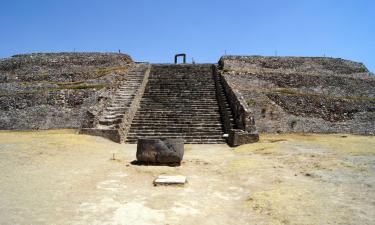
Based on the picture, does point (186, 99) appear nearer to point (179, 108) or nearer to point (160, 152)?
point (179, 108)

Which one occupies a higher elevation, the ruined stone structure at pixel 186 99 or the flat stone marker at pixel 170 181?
the ruined stone structure at pixel 186 99

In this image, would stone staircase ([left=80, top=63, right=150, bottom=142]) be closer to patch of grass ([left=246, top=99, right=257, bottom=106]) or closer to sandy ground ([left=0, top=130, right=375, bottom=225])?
sandy ground ([left=0, top=130, right=375, bottom=225])

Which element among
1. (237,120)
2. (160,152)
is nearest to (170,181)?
(160,152)

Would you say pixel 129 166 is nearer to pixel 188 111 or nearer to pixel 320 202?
pixel 320 202

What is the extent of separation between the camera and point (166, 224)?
667 cm

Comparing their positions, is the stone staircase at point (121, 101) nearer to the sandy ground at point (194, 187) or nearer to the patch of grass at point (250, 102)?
the sandy ground at point (194, 187)

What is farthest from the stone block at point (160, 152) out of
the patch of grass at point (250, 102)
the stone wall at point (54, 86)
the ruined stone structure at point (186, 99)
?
the patch of grass at point (250, 102)

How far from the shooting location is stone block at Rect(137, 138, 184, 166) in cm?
1276

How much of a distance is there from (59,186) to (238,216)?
14.7 feet

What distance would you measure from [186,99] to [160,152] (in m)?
11.8

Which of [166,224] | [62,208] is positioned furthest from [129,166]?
[166,224]

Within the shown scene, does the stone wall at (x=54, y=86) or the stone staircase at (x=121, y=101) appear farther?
the stone wall at (x=54, y=86)

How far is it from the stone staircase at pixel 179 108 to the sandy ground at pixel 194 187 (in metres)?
5.28

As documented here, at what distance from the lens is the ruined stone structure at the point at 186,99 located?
20.3 m
